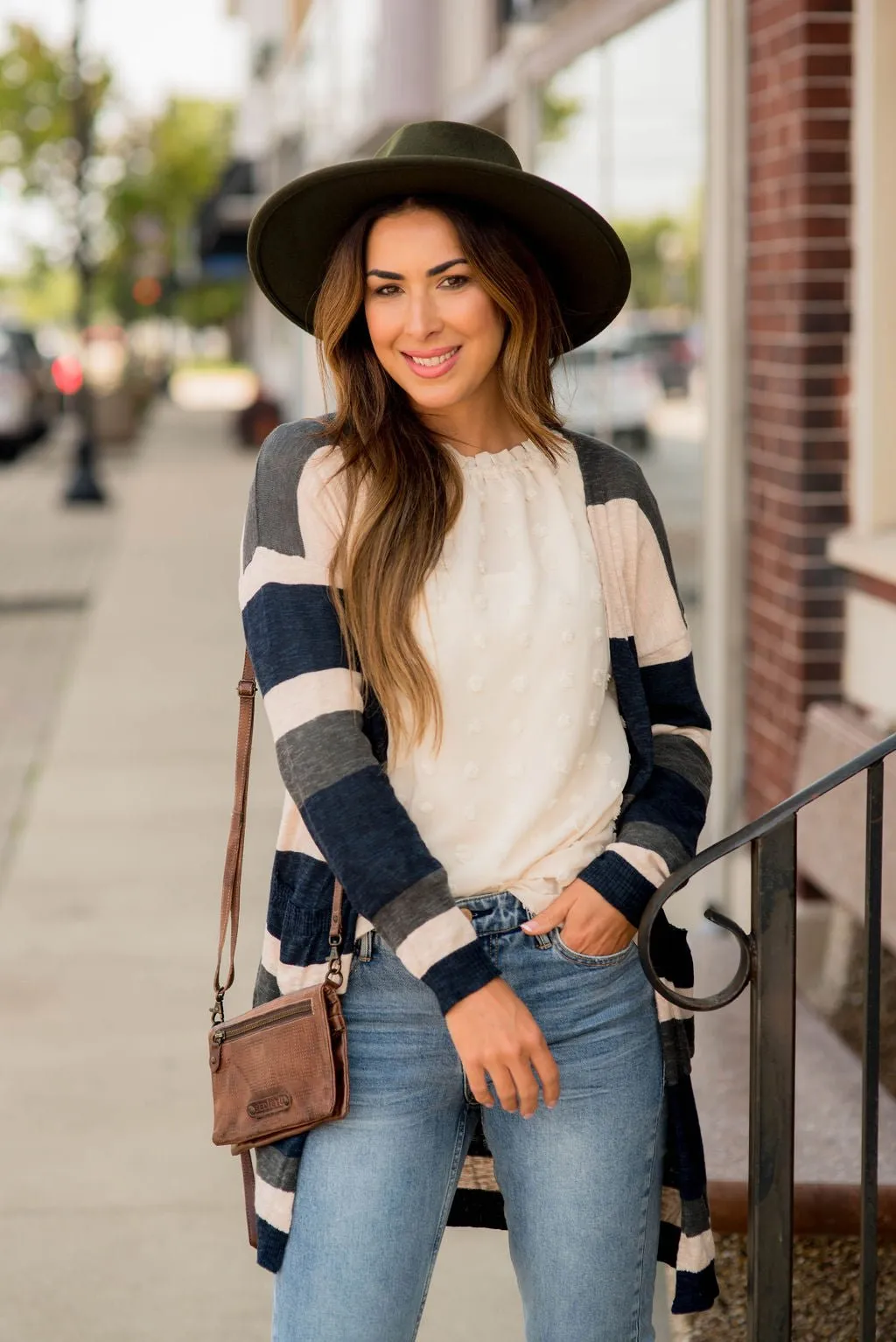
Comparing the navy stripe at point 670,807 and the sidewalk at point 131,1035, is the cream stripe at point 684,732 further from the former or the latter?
the sidewalk at point 131,1035

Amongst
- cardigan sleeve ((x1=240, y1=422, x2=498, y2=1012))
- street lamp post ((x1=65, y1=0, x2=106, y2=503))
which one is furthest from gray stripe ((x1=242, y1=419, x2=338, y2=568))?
street lamp post ((x1=65, y1=0, x2=106, y2=503))

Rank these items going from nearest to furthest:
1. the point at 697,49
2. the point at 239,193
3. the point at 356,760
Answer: the point at 356,760 < the point at 697,49 < the point at 239,193

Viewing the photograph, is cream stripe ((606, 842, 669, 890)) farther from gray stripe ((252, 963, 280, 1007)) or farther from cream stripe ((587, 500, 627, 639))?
gray stripe ((252, 963, 280, 1007))

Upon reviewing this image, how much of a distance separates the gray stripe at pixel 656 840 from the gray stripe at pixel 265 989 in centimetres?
46

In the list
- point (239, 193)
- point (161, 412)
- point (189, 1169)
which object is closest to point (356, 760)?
point (189, 1169)

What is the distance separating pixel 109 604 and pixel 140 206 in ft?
93.4

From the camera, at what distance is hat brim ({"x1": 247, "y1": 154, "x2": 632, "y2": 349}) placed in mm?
2105

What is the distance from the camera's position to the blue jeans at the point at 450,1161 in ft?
6.86

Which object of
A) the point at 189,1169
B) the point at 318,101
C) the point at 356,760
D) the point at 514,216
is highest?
the point at 318,101

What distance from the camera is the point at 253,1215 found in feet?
7.27

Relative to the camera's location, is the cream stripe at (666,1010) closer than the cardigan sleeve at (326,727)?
No

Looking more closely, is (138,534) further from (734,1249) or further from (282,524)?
(282,524)

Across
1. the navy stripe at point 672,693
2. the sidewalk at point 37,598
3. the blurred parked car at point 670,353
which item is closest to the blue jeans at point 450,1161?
the navy stripe at point 672,693

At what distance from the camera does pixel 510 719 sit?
2.11 metres
